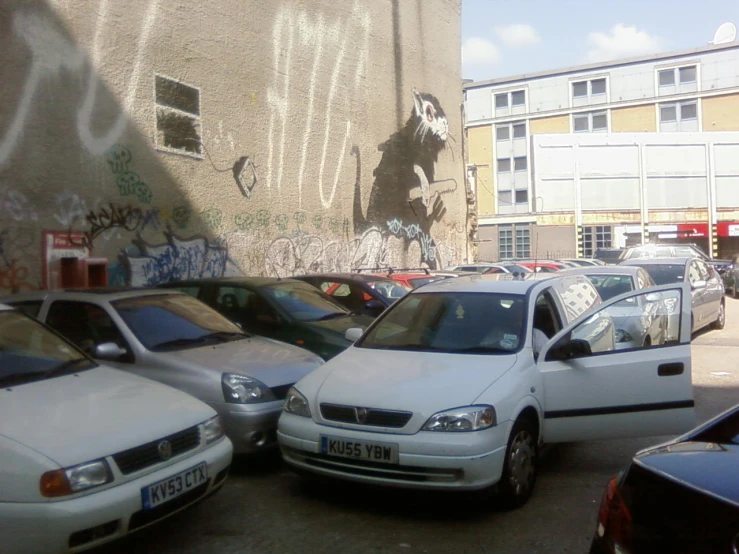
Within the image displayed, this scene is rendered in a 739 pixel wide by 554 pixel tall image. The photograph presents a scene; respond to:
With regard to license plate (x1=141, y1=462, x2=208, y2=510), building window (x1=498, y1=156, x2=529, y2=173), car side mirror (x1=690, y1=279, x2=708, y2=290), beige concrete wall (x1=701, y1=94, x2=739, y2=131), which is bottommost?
license plate (x1=141, y1=462, x2=208, y2=510)

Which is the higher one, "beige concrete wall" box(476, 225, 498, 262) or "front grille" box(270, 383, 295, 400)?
"beige concrete wall" box(476, 225, 498, 262)

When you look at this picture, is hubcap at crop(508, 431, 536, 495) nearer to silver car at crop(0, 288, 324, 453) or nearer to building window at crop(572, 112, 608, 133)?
silver car at crop(0, 288, 324, 453)

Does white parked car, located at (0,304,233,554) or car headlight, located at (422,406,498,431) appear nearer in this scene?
white parked car, located at (0,304,233,554)

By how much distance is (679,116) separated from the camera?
48594mm

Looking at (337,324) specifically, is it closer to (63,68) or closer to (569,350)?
(569,350)

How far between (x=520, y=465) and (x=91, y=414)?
273 centimetres

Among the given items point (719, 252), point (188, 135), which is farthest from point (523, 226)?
point (188, 135)

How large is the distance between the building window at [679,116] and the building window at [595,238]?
9.28 metres

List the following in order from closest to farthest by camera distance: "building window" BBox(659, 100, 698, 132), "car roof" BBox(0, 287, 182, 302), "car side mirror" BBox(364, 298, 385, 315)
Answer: "car roof" BBox(0, 287, 182, 302) → "car side mirror" BBox(364, 298, 385, 315) → "building window" BBox(659, 100, 698, 132)

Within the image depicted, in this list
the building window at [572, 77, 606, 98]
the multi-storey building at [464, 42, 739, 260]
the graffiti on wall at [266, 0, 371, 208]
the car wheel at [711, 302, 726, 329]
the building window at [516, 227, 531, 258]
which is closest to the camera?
the car wheel at [711, 302, 726, 329]

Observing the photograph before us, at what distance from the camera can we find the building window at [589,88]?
164ft

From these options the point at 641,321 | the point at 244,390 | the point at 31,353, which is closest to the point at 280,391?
the point at 244,390

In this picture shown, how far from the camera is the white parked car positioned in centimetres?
348

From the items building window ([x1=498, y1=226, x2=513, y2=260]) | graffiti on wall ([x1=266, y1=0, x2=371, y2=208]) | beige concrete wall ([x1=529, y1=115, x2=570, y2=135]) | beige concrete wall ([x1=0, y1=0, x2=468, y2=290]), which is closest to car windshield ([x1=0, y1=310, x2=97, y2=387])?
beige concrete wall ([x1=0, y1=0, x2=468, y2=290])
